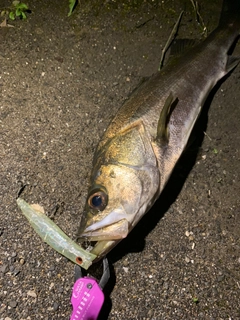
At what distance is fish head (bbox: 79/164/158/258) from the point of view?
98.5 inches

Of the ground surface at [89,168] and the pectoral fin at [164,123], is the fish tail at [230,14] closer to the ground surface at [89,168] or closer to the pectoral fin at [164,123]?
the ground surface at [89,168]

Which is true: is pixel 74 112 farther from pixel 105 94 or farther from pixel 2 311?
pixel 2 311

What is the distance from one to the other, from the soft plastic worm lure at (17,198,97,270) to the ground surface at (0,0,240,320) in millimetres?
→ 234

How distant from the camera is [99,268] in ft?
9.34

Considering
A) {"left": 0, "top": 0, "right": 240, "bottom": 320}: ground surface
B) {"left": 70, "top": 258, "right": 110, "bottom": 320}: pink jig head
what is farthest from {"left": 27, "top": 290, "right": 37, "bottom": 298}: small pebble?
{"left": 70, "top": 258, "right": 110, "bottom": 320}: pink jig head

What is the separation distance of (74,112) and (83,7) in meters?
1.26

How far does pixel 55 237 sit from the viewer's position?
9.04 ft

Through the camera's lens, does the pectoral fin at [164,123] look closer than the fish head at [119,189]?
No

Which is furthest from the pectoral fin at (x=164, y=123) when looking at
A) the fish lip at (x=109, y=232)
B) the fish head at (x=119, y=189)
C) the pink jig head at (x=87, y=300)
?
the pink jig head at (x=87, y=300)

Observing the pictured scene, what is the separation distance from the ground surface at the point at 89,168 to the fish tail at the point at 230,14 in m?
0.20

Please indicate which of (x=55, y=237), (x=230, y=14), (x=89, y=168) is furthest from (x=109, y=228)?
(x=230, y=14)

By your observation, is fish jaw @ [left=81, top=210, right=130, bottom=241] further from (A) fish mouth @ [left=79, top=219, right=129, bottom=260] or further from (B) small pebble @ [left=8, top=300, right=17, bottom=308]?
(B) small pebble @ [left=8, top=300, right=17, bottom=308]

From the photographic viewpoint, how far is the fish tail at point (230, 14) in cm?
350

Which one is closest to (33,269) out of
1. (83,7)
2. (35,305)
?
(35,305)
